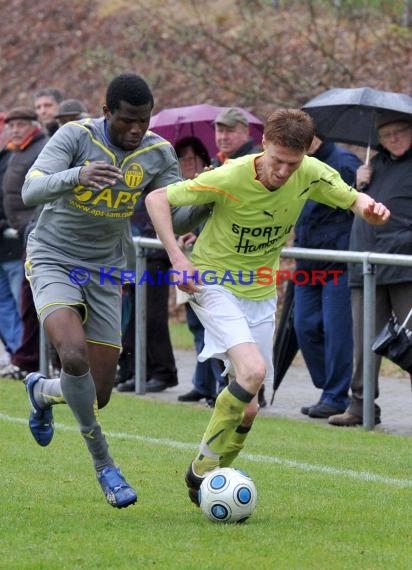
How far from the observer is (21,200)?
40.5ft

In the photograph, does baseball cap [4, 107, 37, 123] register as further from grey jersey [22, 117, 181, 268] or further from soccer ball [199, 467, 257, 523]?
soccer ball [199, 467, 257, 523]

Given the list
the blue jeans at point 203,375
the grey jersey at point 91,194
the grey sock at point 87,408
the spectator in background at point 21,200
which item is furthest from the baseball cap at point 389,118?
the grey sock at point 87,408

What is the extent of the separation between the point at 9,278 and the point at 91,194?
635cm

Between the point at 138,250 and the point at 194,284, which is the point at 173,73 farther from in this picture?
the point at 194,284

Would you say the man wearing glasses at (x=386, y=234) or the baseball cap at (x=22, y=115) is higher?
the baseball cap at (x=22, y=115)

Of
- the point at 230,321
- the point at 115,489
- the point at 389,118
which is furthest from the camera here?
the point at 389,118

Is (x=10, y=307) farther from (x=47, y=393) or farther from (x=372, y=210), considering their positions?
(x=372, y=210)

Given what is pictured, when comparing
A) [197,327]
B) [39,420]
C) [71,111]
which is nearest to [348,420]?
[197,327]

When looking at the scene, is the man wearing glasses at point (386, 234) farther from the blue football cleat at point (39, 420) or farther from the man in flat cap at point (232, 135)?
the blue football cleat at point (39, 420)

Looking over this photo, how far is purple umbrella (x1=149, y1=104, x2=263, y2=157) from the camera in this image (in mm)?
11977

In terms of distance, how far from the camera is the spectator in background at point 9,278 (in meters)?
13.0

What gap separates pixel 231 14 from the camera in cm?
2091

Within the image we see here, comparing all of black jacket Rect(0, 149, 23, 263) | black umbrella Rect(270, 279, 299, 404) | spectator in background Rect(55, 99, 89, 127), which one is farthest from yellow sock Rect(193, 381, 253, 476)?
black jacket Rect(0, 149, 23, 263)

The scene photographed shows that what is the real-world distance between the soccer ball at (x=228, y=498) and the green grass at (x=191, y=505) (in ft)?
0.21
